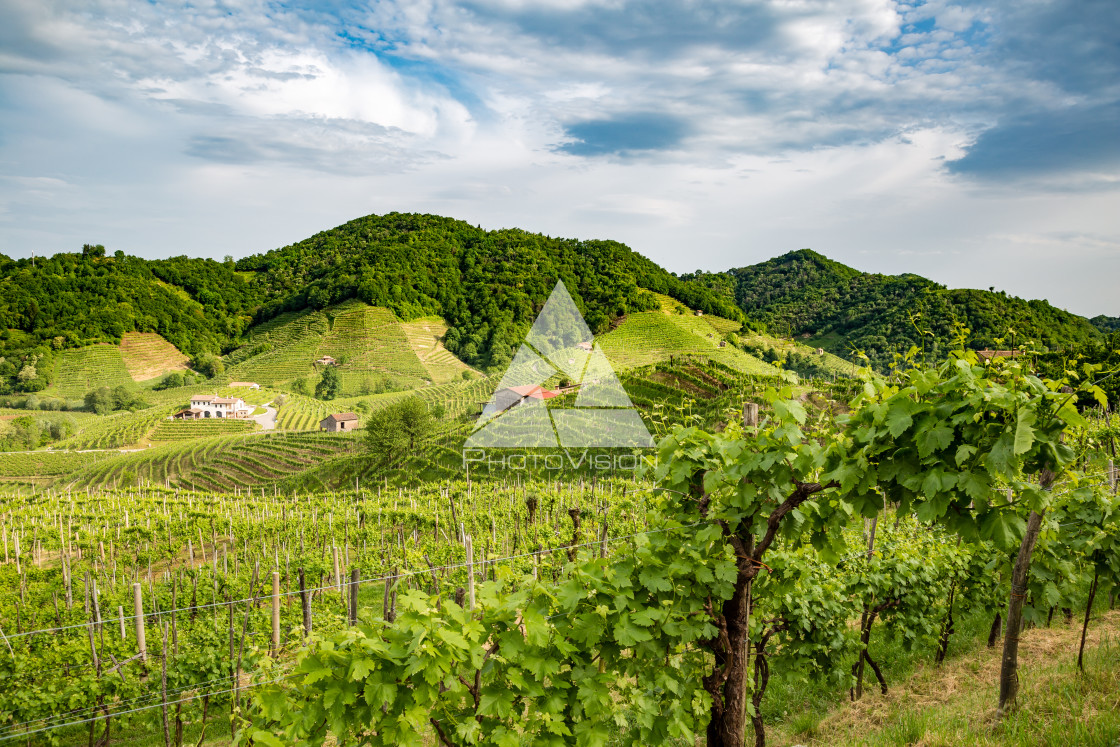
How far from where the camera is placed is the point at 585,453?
22.0 m

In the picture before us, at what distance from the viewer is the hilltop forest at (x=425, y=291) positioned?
56219mm

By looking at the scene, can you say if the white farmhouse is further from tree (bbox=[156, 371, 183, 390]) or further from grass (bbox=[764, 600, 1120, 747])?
grass (bbox=[764, 600, 1120, 747])

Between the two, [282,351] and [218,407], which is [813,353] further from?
[282,351]

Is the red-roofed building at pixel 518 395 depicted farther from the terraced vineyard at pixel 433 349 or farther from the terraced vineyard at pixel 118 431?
the terraced vineyard at pixel 433 349

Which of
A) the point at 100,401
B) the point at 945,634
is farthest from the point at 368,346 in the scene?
the point at 945,634

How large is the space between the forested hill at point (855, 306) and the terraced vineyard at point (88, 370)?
242ft

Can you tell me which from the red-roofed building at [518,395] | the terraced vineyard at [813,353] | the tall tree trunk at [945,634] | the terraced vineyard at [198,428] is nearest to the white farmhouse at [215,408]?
the terraced vineyard at [198,428]

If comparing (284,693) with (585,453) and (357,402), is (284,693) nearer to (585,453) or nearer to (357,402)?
(585,453)

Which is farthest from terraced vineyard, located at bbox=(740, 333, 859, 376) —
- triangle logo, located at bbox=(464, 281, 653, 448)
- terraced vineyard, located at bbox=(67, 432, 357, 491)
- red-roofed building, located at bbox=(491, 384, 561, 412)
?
terraced vineyard, located at bbox=(67, 432, 357, 491)

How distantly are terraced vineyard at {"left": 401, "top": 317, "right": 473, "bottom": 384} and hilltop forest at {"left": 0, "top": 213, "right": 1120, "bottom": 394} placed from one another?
159cm

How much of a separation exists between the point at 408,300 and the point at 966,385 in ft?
286

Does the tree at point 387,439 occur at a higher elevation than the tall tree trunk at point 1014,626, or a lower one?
lower

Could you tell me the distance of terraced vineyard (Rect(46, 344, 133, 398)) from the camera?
67812 mm

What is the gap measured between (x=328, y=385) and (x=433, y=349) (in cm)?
1658
